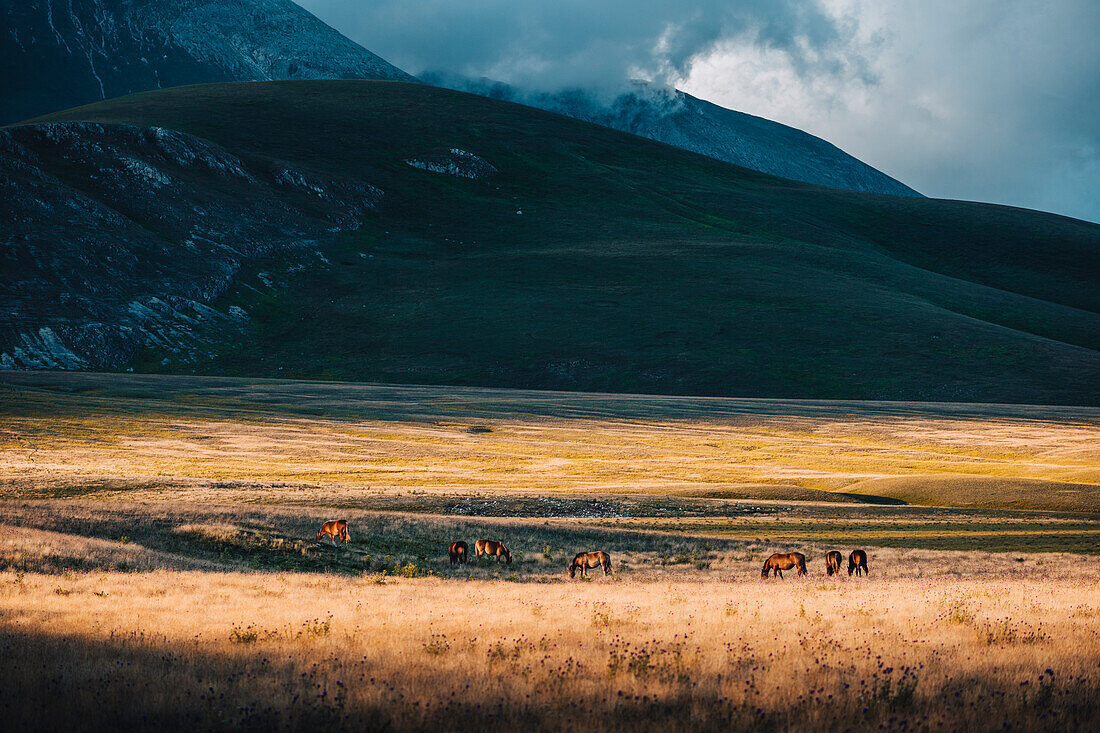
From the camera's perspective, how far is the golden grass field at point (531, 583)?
33.4 ft

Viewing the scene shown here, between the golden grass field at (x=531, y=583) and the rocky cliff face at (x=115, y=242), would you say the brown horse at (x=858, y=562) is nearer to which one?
the golden grass field at (x=531, y=583)

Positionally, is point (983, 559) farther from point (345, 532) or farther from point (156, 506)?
point (156, 506)

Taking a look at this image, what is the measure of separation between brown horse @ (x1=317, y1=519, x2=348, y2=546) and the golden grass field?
795 mm

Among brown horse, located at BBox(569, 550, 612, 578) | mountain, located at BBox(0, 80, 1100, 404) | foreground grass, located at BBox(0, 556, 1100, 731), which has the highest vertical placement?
mountain, located at BBox(0, 80, 1100, 404)

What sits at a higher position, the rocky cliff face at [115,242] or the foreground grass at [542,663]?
the rocky cliff face at [115,242]

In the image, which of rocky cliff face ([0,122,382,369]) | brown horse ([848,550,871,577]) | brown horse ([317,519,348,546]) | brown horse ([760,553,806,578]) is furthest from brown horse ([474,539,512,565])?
rocky cliff face ([0,122,382,369])

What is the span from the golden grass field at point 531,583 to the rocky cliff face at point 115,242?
72.2 metres

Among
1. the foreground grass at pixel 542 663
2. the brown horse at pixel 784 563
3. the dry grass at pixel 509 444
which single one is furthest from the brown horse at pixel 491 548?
the dry grass at pixel 509 444

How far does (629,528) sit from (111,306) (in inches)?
5435

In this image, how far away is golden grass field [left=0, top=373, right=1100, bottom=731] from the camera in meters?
10.2

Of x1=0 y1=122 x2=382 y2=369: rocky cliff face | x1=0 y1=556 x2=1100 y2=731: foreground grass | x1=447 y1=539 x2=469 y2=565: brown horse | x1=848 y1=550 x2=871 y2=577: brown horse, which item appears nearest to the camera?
x1=0 y1=556 x2=1100 y2=731: foreground grass

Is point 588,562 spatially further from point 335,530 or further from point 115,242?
point 115,242

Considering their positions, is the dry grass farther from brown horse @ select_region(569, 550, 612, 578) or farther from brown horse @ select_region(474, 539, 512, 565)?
brown horse @ select_region(569, 550, 612, 578)

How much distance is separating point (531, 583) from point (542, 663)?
14449 millimetres
